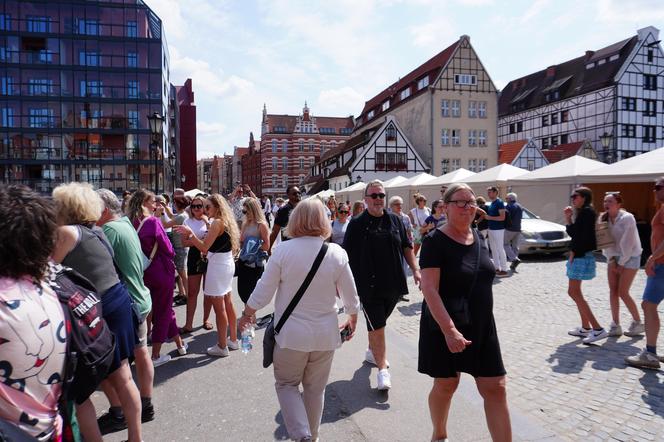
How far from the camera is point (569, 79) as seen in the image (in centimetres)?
4503

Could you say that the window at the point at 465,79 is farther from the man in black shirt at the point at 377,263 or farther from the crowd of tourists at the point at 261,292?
the man in black shirt at the point at 377,263

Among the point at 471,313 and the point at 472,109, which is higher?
the point at 472,109

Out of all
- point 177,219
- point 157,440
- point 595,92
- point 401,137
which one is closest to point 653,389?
point 157,440

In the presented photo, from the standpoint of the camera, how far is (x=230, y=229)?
5.11 m

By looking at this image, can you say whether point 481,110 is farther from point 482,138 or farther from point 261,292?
point 261,292

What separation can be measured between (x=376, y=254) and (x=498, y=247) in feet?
22.3

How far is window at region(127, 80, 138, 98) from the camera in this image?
3597 cm

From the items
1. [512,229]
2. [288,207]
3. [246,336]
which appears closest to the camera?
[246,336]

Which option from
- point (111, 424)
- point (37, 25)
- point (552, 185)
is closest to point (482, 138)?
point (552, 185)

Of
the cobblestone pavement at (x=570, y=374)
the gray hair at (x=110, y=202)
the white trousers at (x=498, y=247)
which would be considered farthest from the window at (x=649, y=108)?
the gray hair at (x=110, y=202)

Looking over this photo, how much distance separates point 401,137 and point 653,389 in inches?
1525

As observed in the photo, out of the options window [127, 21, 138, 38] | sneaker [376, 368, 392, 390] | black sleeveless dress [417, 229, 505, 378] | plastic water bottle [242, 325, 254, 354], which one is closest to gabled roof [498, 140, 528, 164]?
window [127, 21, 138, 38]

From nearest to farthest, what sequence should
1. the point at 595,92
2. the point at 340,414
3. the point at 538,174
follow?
the point at 340,414, the point at 538,174, the point at 595,92

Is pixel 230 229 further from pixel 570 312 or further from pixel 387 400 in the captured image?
pixel 570 312
